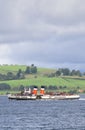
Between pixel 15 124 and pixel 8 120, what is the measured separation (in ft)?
51.6

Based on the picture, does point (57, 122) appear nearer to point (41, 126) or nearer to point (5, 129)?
point (41, 126)

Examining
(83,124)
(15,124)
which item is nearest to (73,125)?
(83,124)

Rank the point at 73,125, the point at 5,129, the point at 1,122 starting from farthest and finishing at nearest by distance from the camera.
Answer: the point at 1,122 < the point at 73,125 < the point at 5,129

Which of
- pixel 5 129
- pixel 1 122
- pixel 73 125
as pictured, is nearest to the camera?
pixel 5 129

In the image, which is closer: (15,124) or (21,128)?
(21,128)

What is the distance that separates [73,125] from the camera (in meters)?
179

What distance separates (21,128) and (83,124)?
819 inches

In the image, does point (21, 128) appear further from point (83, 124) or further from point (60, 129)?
point (83, 124)

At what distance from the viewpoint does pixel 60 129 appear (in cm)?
16750

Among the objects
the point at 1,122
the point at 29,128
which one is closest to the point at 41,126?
the point at 29,128

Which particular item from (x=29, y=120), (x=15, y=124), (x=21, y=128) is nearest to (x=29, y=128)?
(x=21, y=128)

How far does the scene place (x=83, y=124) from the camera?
182 m

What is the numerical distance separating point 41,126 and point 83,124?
13554 millimetres

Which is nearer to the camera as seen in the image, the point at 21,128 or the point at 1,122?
the point at 21,128
